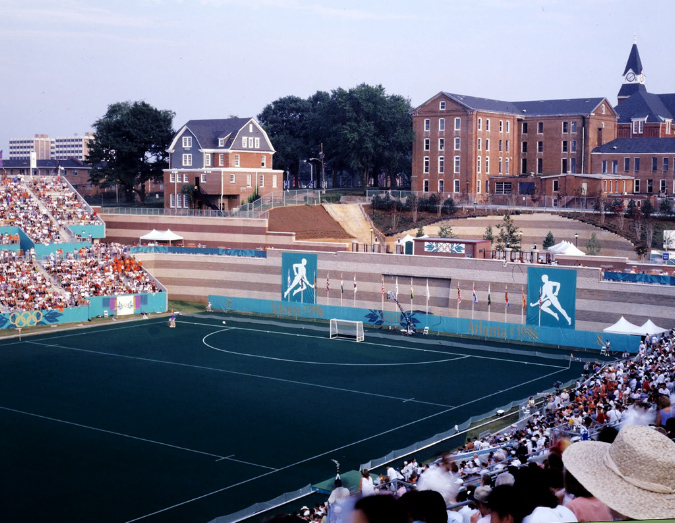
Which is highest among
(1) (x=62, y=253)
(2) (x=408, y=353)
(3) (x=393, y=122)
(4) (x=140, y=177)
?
(3) (x=393, y=122)

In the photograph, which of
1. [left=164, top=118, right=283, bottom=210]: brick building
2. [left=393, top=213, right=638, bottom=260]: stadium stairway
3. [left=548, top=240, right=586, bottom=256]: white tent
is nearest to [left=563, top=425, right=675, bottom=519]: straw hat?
[left=548, top=240, right=586, bottom=256]: white tent

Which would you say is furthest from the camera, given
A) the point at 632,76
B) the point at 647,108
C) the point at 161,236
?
the point at 632,76

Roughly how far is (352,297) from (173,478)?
125ft

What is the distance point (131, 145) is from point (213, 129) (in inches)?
472

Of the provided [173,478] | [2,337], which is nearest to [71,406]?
[173,478]

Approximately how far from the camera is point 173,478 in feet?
98.1

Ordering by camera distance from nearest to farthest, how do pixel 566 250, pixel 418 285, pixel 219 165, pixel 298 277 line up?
pixel 566 250
pixel 418 285
pixel 298 277
pixel 219 165

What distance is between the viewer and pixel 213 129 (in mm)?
92188

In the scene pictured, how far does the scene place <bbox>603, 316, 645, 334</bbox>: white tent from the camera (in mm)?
49681

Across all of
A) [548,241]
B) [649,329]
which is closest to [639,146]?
[548,241]

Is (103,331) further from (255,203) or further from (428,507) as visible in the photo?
(428,507)

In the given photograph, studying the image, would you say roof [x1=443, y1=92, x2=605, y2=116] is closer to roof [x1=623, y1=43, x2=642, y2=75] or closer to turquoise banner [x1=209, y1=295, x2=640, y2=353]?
roof [x1=623, y1=43, x2=642, y2=75]

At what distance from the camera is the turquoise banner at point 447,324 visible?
5385 cm

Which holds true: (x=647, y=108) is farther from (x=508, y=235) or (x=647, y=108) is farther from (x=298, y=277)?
(x=298, y=277)
